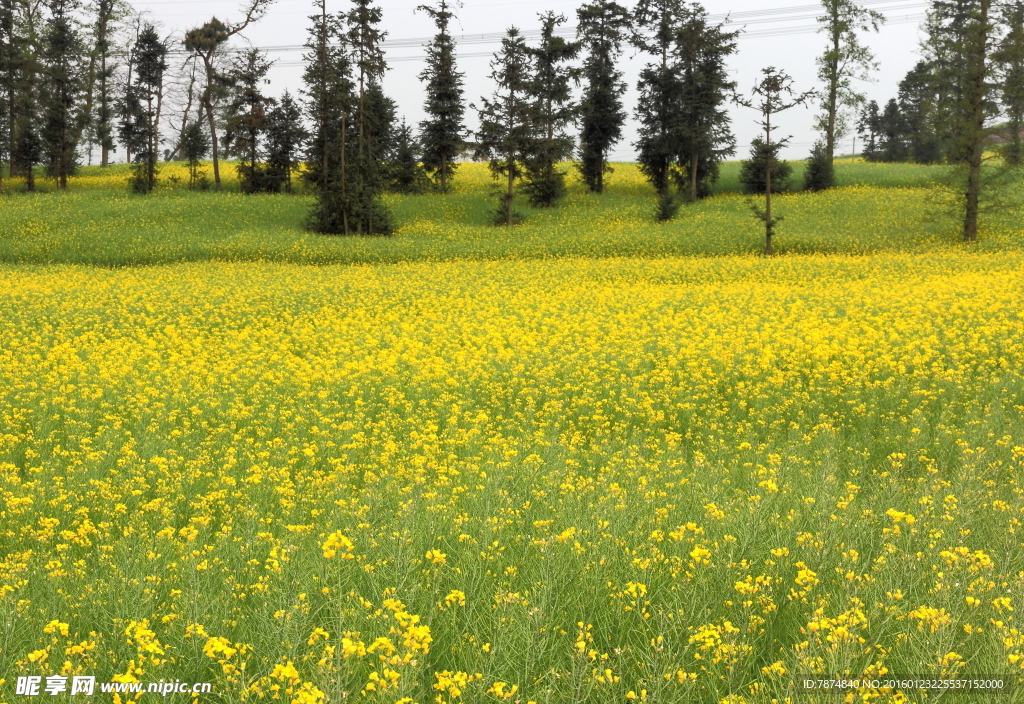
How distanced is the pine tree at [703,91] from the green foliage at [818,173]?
23.6 feet

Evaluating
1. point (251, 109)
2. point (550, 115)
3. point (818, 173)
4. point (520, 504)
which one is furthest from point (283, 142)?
point (520, 504)

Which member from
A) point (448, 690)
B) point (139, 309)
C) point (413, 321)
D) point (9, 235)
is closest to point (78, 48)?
point (9, 235)

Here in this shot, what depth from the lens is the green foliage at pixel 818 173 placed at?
5094 cm

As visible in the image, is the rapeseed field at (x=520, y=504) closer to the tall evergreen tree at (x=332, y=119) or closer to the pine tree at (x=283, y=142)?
the tall evergreen tree at (x=332, y=119)

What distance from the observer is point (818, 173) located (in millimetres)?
50938

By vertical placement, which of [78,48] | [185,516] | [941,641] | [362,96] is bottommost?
[185,516]

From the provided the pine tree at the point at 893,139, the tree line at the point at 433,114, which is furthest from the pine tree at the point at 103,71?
the pine tree at the point at 893,139

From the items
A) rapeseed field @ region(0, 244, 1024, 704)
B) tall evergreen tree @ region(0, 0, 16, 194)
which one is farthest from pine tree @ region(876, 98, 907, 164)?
tall evergreen tree @ region(0, 0, 16, 194)

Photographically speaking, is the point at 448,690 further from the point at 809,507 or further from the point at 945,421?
the point at 945,421

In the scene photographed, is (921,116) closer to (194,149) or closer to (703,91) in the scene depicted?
(703,91)

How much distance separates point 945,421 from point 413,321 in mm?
11354

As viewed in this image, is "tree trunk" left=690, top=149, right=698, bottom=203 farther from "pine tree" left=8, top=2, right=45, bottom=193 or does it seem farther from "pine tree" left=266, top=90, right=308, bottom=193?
"pine tree" left=8, top=2, right=45, bottom=193

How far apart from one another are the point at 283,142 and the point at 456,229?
2325 centimetres

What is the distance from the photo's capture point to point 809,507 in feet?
16.4
